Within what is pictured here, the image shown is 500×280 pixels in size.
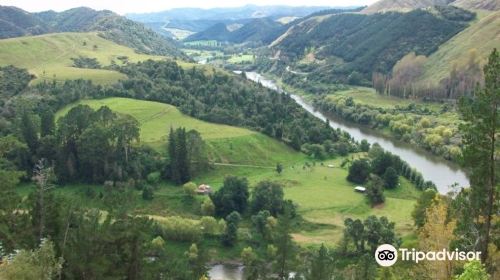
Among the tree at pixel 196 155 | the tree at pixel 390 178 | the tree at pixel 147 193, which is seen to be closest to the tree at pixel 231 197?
the tree at pixel 147 193

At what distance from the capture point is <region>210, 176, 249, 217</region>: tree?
96562 mm

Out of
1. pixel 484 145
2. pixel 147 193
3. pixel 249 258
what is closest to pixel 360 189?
pixel 249 258

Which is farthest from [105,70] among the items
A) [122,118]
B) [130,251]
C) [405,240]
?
[130,251]

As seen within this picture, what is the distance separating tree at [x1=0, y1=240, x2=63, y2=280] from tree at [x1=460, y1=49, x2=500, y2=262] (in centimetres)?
2714

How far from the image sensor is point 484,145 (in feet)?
112

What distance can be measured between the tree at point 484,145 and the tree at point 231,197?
64.1 meters

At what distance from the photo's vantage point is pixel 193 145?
373 ft

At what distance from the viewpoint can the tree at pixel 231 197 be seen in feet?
317

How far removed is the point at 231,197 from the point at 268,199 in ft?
21.7

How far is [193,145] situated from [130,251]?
67.3m

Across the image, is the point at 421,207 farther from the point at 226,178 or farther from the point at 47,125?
the point at 47,125

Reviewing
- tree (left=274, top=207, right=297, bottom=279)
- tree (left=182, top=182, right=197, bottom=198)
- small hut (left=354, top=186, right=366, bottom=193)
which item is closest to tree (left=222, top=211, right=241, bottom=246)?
tree (left=182, top=182, right=197, bottom=198)

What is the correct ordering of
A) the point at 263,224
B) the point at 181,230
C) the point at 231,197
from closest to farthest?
the point at 181,230, the point at 263,224, the point at 231,197

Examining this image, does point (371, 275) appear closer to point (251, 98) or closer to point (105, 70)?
point (251, 98)
